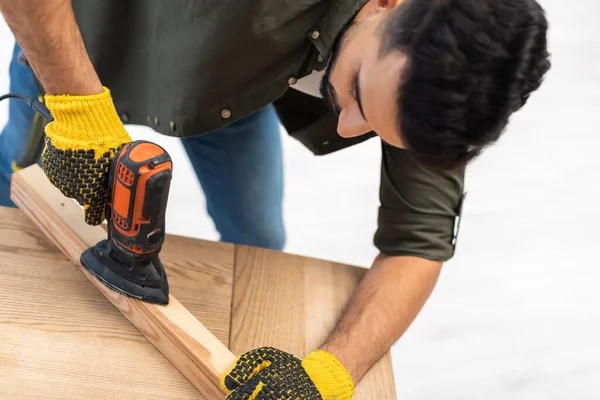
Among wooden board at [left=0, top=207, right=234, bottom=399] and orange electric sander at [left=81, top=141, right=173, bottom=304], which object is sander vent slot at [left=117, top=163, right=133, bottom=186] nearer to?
orange electric sander at [left=81, top=141, right=173, bottom=304]

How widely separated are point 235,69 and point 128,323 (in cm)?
47

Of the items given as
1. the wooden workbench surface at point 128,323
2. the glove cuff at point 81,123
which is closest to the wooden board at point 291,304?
the wooden workbench surface at point 128,323

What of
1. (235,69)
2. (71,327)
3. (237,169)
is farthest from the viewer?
(237,169)

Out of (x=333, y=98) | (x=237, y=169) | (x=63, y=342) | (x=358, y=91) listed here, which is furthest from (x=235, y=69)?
(x=63, y=342)

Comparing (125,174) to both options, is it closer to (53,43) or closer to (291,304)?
(53,43)

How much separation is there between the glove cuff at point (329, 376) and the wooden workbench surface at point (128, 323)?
7cm

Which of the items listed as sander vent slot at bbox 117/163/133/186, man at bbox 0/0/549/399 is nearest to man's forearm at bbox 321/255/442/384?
man at bbox 0/0/549/399

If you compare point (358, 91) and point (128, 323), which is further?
point (128, 323)

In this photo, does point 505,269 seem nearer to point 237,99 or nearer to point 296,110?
point 296,110

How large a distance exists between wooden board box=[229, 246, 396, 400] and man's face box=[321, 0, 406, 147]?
35cm

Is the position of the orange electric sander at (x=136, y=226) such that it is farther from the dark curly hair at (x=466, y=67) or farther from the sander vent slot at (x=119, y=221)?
the dark curly hair at (x=466, y=67)

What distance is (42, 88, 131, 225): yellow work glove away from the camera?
37.8 inches

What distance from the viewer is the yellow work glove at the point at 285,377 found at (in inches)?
35.9

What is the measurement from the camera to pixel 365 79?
0.92m
